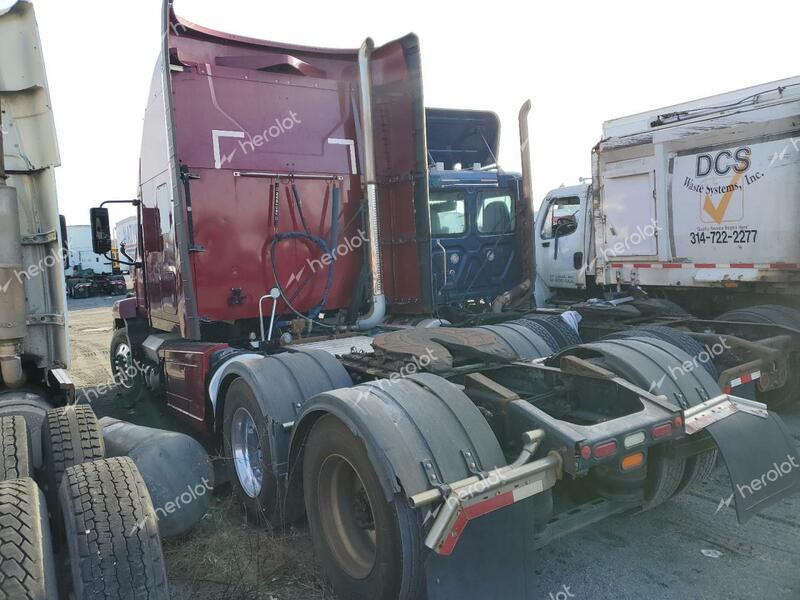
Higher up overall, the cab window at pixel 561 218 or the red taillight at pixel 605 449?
the cab window at pixel 561 218

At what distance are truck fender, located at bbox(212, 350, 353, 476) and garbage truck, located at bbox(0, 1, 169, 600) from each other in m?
0.95

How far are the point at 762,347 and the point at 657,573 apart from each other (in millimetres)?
2282

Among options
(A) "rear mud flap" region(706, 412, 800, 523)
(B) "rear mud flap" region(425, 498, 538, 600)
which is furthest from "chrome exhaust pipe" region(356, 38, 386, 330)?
(A) "rear mud flap" region(706, 412, 800, 523)

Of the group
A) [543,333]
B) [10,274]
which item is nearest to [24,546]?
[10,274]

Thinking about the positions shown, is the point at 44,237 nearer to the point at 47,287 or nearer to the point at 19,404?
the point at 47,287

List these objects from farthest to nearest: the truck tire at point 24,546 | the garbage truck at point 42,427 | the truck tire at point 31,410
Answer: the truck tire at point 31,410 → the garbage truck at point 42,427 → the truck tire at point 24,546

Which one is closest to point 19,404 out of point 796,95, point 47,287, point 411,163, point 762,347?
point 47,287

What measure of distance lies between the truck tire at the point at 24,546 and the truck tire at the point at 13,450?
1.14ft

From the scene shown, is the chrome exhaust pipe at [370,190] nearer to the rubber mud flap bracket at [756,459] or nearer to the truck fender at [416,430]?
the truck fender at [416,430]

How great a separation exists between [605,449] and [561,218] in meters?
8.15

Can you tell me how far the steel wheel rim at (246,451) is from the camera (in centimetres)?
433

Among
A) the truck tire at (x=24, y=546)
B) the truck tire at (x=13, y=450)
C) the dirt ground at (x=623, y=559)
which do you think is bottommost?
the dirt ground at (x=623, y=559)

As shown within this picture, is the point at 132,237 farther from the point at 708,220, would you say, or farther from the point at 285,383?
the point at 708,220

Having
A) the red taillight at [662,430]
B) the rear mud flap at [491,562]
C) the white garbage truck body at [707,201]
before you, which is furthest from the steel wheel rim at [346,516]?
the white garbage truck body at [707,201]
